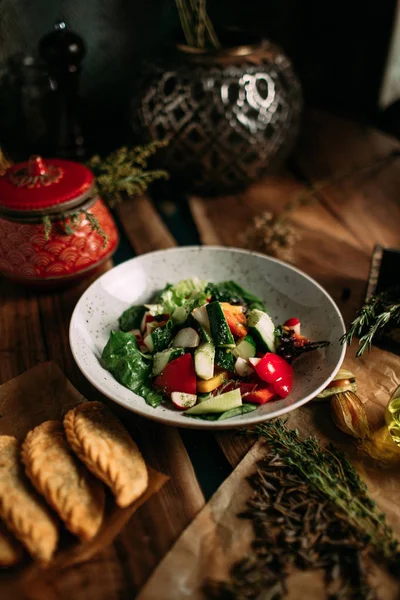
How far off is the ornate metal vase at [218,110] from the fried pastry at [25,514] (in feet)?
5.48

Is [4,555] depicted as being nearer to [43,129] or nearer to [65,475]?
[65,475]

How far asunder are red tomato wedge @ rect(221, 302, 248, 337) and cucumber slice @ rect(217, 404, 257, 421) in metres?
0.25

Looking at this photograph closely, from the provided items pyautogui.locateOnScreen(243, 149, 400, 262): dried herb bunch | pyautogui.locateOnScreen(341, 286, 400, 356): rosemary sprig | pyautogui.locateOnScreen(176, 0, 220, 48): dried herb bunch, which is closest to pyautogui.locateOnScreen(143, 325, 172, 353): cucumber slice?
pyautogui.locateOnScreen(341, 286, 400, 356): rosemary sprig

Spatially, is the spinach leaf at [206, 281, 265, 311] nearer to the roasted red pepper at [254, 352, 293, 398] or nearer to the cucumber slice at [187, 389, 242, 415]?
the roasted red pepper at [254, 352, 293, 398]

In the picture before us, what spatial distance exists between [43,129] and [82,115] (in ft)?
1.00

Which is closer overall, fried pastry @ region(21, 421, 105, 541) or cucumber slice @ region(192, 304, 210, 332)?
fried pastry @ region(21, 421, 105, 541)

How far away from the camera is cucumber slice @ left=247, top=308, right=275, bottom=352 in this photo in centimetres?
168

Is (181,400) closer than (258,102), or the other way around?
(181,400)

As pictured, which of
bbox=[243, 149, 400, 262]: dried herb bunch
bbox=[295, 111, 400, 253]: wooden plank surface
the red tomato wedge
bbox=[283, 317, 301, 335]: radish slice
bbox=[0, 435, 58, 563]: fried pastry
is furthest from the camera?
bbox=[295, 111, 400, 253]: wooden plank surface

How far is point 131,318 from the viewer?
6.17 ft

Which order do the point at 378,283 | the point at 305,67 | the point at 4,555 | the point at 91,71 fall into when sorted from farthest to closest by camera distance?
the point at 305,67, the point at 91,71, the point at 378,283, the point at 4,555

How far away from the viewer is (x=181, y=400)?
1.55m

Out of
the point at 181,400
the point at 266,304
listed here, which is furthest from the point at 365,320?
the point at 181,400

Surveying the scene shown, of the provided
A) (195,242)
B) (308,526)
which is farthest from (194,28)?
(308,526)
